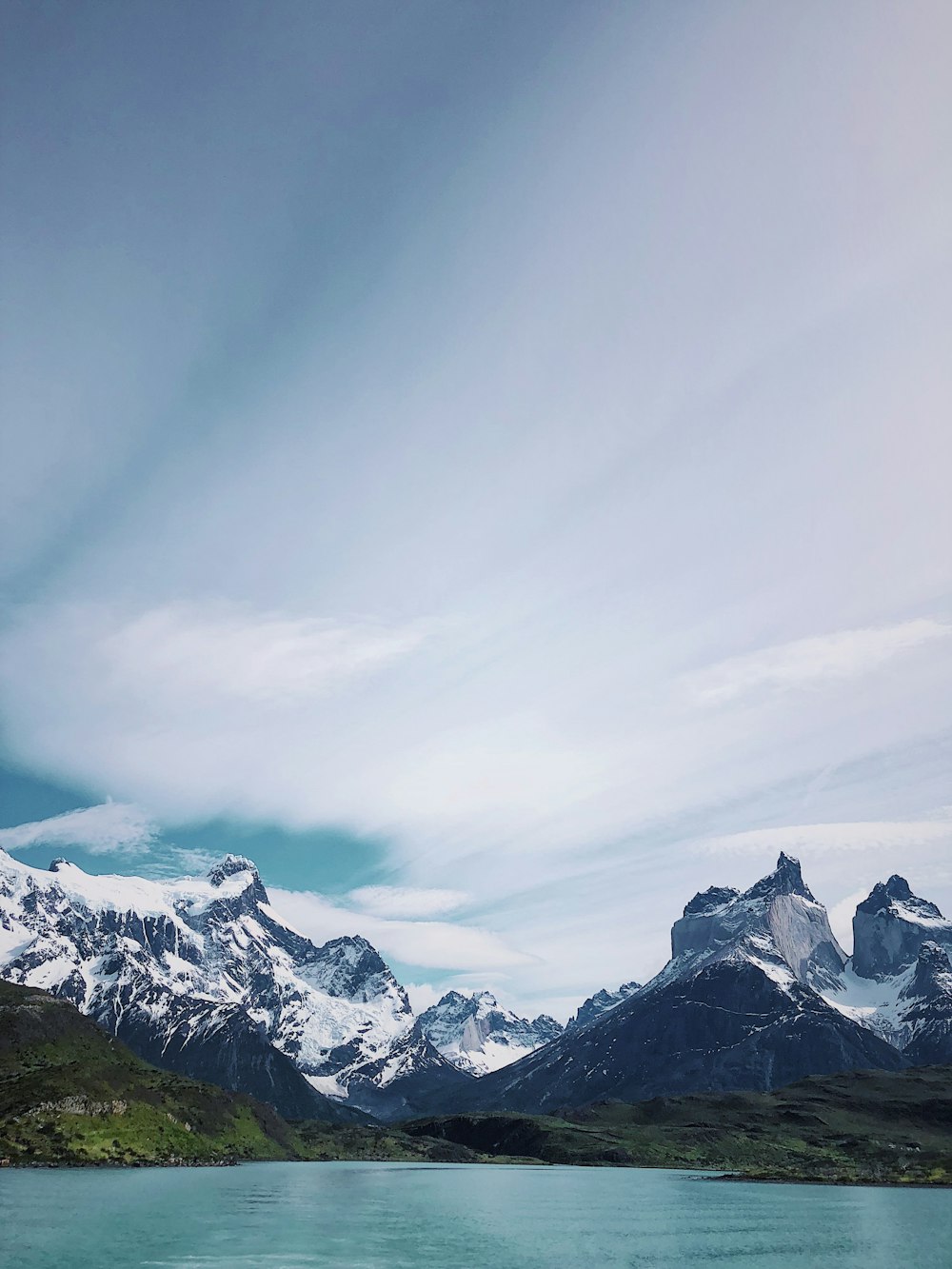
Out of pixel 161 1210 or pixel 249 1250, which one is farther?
pixel 161 1210

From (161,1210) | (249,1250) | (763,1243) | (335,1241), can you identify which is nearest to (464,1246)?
(335,1241)

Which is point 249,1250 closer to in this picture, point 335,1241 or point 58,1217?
point 335,1241

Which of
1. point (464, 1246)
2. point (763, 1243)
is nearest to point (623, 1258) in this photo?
point (464, 1246)

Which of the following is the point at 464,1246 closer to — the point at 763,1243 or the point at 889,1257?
the point at 763,1243

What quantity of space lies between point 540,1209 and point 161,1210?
3190 inches

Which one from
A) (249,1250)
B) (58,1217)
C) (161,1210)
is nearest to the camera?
(249,1250)

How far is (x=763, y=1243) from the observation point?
139625 mm

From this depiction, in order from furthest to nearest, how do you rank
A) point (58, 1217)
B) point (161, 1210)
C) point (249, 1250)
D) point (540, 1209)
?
1. point (540, 1209)
2. point (161, 1210)
3. point (58, 1217)
4. point (249, 1250)

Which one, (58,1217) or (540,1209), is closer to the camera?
(58,1217)

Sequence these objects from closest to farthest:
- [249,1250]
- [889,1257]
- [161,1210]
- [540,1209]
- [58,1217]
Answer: [249,1250] → [889,1257] → [58,1217] → [161,1210] → [540,1209]

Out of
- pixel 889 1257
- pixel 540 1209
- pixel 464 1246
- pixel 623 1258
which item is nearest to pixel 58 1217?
pixel 464 1246

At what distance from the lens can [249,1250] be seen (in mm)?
114625

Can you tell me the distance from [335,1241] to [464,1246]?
708 inches

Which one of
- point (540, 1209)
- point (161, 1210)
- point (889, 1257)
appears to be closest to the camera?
point (889, 1257)
